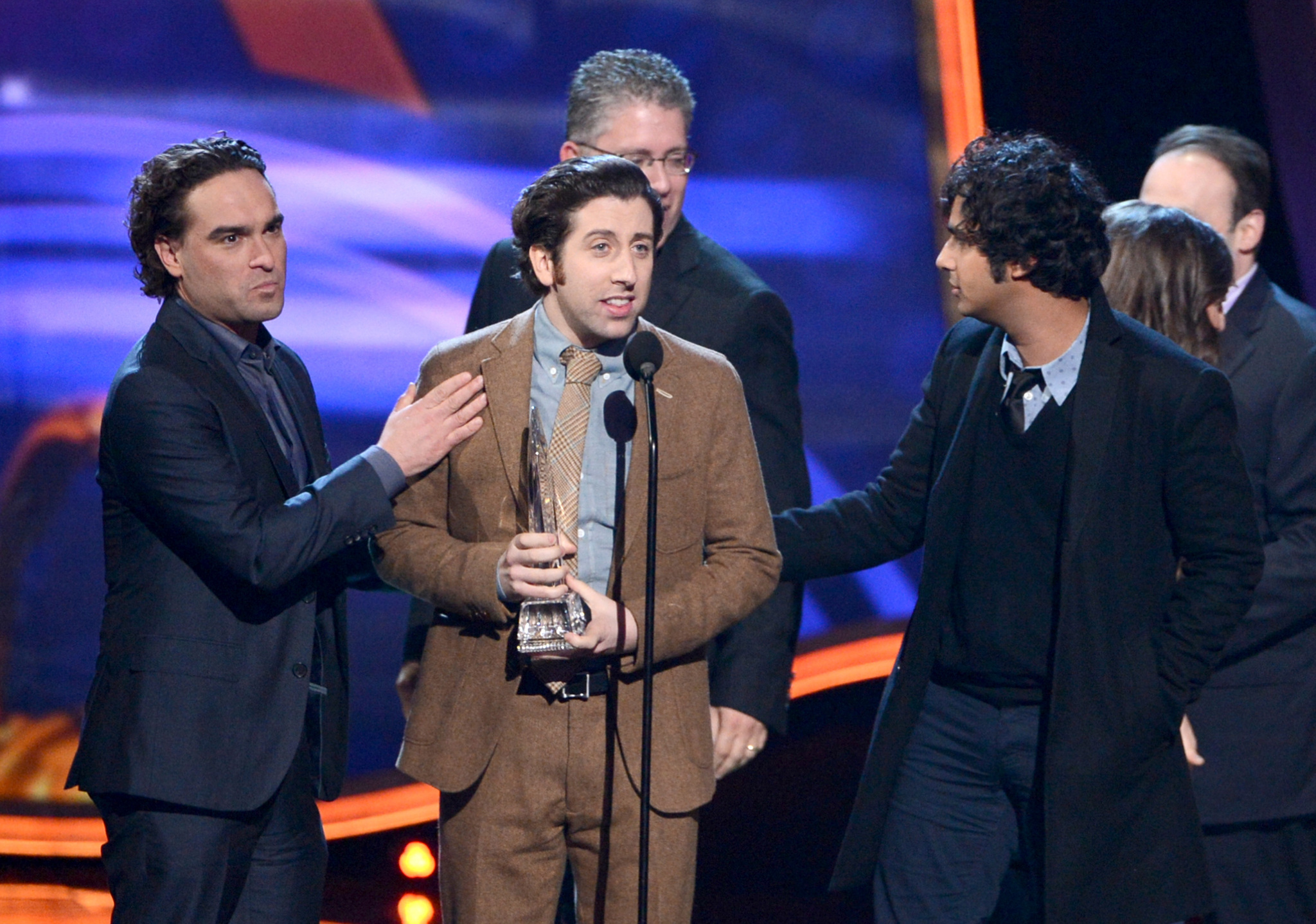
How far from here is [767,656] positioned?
8.97ft

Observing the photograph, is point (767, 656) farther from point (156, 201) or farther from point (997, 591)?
point (156, 201)

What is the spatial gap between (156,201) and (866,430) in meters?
2.30

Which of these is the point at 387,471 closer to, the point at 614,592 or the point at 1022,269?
the point at 614,592

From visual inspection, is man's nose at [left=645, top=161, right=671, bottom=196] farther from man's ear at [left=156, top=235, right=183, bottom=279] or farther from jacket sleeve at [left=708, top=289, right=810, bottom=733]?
man's ear at [left=156, top=235, right=183, bottom=279]

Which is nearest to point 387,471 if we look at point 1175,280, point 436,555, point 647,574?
point 436,555

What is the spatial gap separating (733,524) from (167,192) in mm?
1139

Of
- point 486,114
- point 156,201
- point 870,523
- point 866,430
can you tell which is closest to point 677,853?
point 870,523

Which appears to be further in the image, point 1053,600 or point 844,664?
point 844,664

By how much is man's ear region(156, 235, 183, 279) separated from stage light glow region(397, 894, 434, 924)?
2331mm

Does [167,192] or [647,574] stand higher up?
[167,192]

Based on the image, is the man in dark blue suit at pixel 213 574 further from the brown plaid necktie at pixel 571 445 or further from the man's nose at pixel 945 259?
the man's nose at pixel 945 259

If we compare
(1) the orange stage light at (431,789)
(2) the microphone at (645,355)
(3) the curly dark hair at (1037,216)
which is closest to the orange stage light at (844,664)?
(1) the orange stage light at (431,789)

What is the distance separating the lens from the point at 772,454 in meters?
2.91

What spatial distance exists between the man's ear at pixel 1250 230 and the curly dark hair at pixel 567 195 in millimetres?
1768
